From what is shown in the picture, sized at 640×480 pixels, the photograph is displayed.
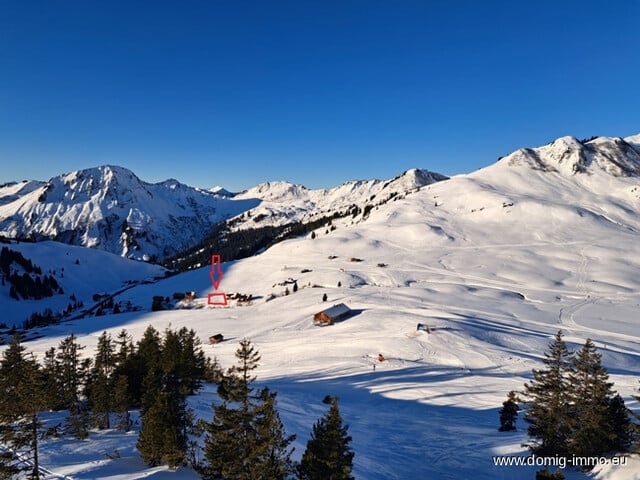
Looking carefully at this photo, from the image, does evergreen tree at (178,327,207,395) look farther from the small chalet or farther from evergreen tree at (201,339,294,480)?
the small chalet

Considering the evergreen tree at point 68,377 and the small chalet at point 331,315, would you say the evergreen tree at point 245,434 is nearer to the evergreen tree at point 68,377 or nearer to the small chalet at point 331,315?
the evergreen tree at point 68,377

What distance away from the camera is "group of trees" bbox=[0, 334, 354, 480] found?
15.6m

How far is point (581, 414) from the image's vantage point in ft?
69.3

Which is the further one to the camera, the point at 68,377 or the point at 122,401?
the point at 68,377

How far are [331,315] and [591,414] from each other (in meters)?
56.7

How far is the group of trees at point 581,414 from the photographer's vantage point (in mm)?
20516

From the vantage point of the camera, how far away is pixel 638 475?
17.6 m

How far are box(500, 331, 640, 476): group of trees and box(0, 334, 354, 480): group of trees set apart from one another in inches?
470

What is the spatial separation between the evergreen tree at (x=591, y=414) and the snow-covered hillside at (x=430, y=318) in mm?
1583

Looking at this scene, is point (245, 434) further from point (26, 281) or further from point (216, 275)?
point (26, 281)

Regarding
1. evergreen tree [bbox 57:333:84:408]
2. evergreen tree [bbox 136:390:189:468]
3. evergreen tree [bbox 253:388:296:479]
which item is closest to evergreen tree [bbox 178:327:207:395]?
evergreen tree [bbox 57:333:84:408]

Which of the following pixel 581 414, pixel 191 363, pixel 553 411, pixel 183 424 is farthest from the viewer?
pixel 191 363

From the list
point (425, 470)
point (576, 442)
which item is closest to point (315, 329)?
point (425, 470)

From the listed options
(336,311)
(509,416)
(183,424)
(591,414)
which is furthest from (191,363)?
(336,311)
